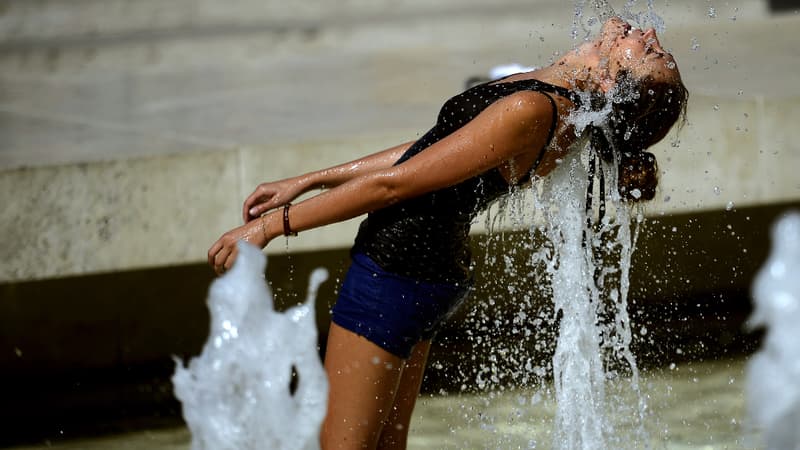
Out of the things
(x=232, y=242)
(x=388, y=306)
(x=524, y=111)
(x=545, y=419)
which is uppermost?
(x=524, y=111)

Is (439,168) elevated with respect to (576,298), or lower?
elevated

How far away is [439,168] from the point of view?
2.29m

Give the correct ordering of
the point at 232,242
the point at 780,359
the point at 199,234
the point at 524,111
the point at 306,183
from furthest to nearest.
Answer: the point at 199,234 → the point at 306,183 → the point at 232,242 → the point at 524,111 → the point at 780,359

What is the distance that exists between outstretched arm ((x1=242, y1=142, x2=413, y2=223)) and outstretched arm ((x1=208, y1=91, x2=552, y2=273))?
1.12 feet

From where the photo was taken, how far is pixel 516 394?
13.3ft

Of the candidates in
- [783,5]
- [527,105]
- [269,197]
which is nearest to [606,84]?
[527,105]

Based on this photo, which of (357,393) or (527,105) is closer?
(527,105)

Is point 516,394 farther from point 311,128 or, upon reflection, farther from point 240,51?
point 240,51

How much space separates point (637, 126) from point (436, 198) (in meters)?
0.45

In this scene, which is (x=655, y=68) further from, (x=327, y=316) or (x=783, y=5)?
(x=783, y=5)

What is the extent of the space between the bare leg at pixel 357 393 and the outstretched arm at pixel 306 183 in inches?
17.5

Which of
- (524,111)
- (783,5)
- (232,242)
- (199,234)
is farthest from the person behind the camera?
(783,5)

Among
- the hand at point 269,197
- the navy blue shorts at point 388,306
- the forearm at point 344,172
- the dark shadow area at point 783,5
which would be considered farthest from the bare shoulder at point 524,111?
the dark shadow area at point 783,5

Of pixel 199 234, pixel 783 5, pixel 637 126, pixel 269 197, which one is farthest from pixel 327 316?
pixel 783 5
